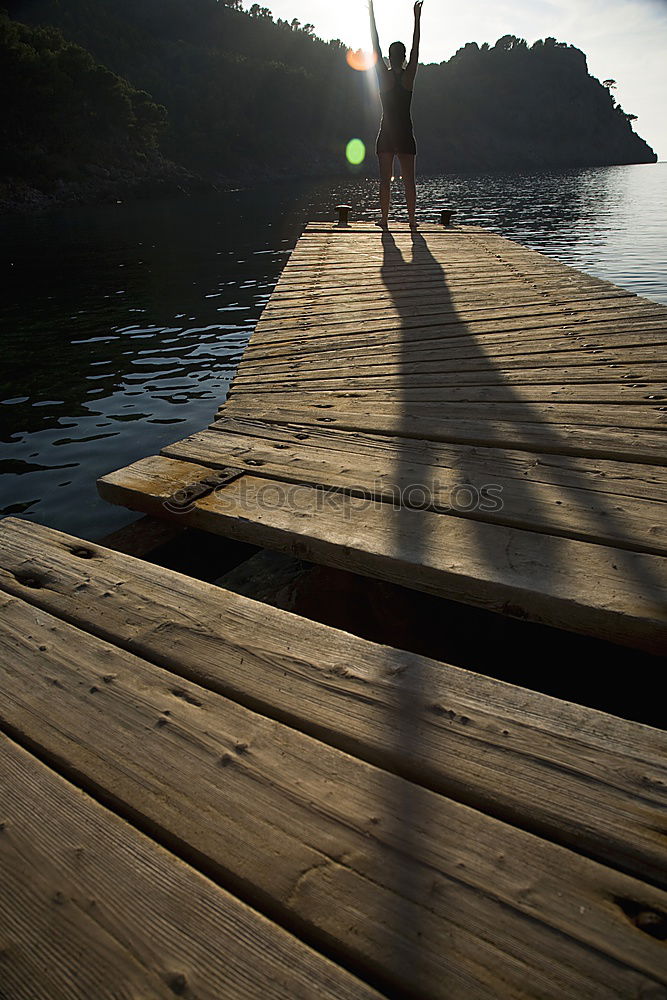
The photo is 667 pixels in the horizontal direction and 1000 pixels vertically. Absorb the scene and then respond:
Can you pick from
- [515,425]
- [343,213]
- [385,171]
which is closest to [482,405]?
[515,425]

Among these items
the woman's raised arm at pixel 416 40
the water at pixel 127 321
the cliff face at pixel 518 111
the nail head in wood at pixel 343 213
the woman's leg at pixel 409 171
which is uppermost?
the cliff face at pixel 518 111

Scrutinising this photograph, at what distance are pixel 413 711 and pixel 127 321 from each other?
9628 mm

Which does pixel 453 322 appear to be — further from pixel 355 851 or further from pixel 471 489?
pixel 355 851

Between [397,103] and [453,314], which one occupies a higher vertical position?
[397,103]

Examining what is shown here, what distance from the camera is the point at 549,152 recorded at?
406 ft

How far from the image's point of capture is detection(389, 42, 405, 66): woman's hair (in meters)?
7.41

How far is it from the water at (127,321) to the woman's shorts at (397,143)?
10.4 ft

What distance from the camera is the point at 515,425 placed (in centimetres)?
278

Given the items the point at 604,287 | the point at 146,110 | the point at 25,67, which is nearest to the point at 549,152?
the point at 146,110

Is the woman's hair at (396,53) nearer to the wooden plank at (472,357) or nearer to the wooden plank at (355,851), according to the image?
the wooden plank at (472,357)

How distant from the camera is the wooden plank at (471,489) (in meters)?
1.89

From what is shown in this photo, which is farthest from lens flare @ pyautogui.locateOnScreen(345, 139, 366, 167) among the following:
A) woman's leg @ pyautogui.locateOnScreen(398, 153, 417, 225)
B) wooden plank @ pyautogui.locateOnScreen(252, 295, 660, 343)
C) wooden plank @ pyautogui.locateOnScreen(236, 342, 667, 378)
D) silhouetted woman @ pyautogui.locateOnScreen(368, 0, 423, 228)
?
wooden plank @ pyautogui.locateOnScreen(236, 342, 667, 378)

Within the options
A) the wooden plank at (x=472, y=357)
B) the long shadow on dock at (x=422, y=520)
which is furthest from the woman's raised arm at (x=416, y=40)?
the wooden plank at (x=472, y=357)

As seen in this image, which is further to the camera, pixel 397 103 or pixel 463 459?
pixel 397 103
